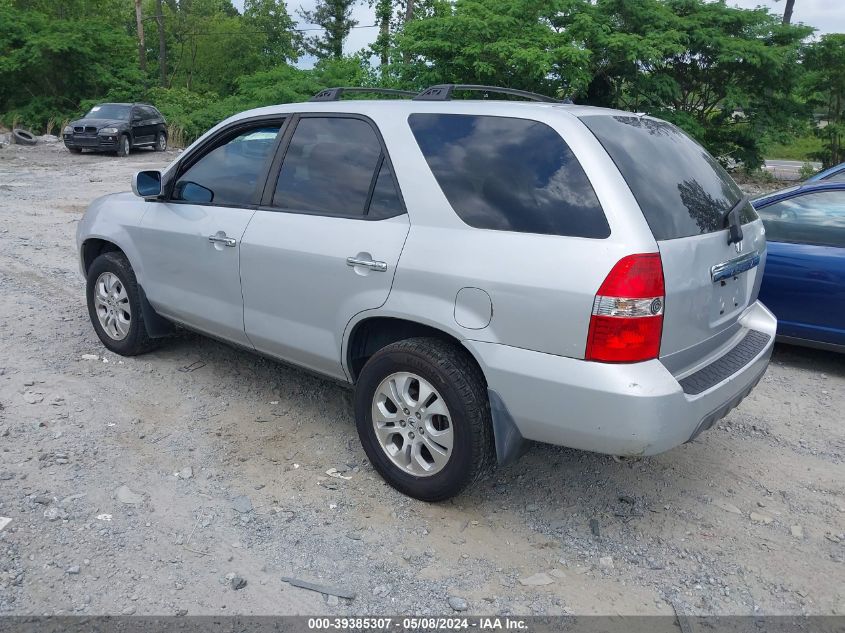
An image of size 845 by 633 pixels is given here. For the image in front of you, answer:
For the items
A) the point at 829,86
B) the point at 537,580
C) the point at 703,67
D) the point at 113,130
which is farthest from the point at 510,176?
the point at 113,130

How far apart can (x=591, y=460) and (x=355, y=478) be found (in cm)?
128

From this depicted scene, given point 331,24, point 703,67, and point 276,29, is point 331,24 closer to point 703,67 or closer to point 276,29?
point 276,29

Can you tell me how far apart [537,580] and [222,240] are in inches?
96.9

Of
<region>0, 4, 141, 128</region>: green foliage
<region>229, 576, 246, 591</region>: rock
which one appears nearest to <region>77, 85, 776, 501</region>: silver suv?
<region>229, 576, 246, 591</region>: rock

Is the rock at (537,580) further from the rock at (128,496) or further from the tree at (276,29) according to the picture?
the tree at (276,29)

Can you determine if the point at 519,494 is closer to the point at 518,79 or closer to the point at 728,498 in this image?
the point at 728,498

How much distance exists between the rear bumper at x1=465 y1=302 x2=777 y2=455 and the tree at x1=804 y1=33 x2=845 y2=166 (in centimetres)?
1582

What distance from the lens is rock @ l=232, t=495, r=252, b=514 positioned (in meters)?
3.42

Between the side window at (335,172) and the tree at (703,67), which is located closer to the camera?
the side window at (335,172)

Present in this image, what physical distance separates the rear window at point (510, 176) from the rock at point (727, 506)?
64.0 inches

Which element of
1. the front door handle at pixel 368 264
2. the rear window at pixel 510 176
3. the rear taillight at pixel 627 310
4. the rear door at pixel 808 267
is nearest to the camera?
the rear taillight at pixel 627 310

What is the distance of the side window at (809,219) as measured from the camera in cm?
539

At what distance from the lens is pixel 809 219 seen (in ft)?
18.1

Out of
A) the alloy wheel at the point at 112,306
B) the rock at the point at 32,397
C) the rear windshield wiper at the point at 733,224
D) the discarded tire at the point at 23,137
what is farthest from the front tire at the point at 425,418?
the discarded tire at the point at 23,137
